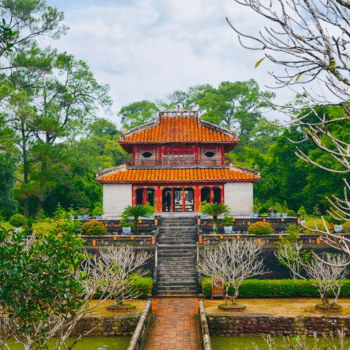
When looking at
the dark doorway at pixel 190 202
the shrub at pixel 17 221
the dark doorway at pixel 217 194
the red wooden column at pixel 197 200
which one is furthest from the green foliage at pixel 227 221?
the shrub at pixel 17 221

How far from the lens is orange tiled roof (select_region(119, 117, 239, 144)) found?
95.2 feet

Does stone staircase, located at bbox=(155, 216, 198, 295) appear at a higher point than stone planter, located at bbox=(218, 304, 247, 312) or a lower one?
higher

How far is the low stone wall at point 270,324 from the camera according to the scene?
47.0ft

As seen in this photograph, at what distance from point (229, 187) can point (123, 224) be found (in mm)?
8101

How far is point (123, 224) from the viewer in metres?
23.6

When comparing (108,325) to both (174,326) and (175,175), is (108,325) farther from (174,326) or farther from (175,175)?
(175,175)

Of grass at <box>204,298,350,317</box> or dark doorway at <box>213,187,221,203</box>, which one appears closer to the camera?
grass at <box>204,298,350,317</box>

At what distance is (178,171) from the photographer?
28.6 meters

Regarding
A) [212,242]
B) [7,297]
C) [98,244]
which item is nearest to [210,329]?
[212,242]

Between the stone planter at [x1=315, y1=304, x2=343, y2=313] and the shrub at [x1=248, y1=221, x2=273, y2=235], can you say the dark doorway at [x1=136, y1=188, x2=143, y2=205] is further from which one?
the stone planter at [x1=315, y1=304, x2=343, y2=313]

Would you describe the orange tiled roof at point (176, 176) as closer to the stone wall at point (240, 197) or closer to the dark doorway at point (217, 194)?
the stone wall at point (240, 197)

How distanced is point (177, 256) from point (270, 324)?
7464 mm

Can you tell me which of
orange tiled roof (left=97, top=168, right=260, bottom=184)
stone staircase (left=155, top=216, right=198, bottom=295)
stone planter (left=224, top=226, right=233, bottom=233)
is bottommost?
stone staircase (left=155, top=216, right=198, bottom=295)

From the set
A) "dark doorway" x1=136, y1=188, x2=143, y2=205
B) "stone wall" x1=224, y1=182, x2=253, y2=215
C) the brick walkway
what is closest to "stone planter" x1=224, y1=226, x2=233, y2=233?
"stone wall" x1=224, y1=182, x2=253, y2=215
